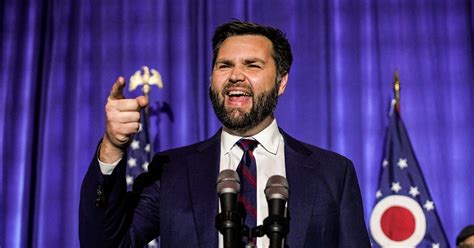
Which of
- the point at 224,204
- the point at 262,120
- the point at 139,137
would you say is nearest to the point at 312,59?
the point at 139,137

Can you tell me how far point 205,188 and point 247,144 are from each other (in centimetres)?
17

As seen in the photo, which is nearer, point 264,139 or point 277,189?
point 277,189

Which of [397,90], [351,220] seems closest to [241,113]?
[351,220]

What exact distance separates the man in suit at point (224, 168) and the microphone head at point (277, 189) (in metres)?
0.27

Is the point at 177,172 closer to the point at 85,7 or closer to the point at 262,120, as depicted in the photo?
the point at 262,120

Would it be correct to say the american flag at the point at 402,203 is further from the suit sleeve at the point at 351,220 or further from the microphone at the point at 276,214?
the microphone at the point at 276,214

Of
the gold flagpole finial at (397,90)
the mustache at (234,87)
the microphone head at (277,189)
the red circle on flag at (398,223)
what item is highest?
the gold flagpole finial at (397,90)

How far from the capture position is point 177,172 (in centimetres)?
167

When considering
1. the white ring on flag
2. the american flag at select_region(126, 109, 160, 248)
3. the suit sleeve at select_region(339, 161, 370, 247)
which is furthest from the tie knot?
the american flag at select_region(126, 109, 160, 248)

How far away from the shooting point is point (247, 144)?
1.70m

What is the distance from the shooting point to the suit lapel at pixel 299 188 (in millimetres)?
1499

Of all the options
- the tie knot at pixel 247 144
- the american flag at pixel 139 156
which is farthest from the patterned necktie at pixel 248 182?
the american flag at pixel 139 156

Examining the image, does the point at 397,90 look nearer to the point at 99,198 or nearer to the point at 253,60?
the point at 253,60

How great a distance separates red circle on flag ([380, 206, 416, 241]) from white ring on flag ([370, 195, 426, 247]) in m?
0.01
